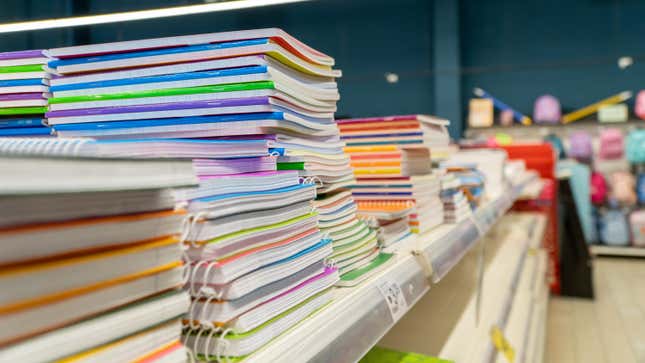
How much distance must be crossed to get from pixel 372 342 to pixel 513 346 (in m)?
1.33

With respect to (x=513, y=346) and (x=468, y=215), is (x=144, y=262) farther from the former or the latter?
(x=513, y=346)

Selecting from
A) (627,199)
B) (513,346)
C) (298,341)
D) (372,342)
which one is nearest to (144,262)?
(298,341)

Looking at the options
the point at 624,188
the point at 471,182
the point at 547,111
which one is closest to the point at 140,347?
the point at 471,182

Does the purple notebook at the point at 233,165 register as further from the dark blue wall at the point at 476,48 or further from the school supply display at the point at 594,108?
the school supply display at the point at 594,108

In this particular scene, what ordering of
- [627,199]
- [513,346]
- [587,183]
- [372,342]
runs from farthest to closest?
[627,199], [587,183], [513,346], [372,342]

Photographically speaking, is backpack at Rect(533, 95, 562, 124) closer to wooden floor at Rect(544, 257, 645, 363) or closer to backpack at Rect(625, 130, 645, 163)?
backpack at Rect(625, 130, 645, 163)

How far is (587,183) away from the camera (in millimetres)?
7129

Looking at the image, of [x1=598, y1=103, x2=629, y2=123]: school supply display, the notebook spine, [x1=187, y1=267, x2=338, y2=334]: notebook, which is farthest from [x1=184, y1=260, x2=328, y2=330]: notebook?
[x1=598, y1=103, x2=629, y2=123]: school supply display

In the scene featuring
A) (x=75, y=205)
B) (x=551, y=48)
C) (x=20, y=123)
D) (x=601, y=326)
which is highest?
(x=551, y=48)

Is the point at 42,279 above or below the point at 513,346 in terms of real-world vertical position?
above

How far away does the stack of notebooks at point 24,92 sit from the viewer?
0.91m

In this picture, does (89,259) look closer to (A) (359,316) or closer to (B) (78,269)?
(B) (78,269)

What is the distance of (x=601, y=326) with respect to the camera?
170 inches

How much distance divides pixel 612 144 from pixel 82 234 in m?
8.51
